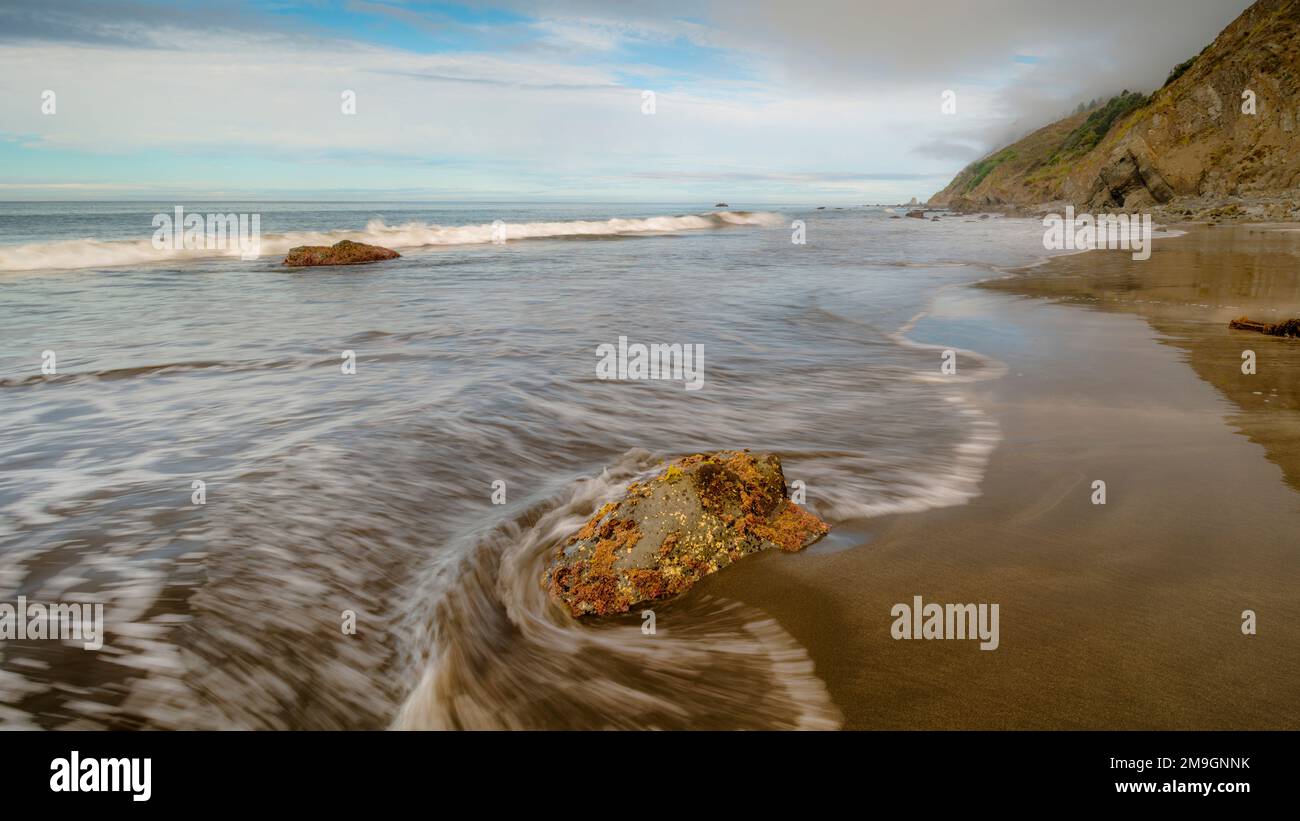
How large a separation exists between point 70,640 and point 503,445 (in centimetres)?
320

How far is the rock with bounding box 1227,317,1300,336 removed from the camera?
9039mm

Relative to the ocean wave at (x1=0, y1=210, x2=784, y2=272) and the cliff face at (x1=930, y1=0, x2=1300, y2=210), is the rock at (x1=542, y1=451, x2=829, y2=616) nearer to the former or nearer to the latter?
the ocean wave at (x1=0, y1=210, x2=784, y2=272)

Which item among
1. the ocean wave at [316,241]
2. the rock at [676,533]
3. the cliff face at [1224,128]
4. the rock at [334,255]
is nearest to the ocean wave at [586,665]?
the rock at [676,533]

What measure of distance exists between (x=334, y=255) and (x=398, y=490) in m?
21.4

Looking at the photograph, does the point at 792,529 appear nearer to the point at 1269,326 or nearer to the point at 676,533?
the point at 676,533

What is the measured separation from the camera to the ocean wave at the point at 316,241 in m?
23.7

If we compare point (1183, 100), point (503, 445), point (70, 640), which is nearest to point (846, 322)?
point (503, 445)

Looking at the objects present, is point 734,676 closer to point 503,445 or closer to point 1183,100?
point 503,445

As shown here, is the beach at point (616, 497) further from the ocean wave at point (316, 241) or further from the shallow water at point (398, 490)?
the ocean wave at point (316, 241)

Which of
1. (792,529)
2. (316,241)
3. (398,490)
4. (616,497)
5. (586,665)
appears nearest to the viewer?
(586,665)

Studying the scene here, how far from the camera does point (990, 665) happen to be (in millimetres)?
2896

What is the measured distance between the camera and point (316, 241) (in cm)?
3369

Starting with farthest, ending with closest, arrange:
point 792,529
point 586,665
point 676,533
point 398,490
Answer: point 398,490 < point 792,529 < point 676,533 < point 586,665

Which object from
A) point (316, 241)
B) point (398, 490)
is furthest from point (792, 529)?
point (316, 241)
